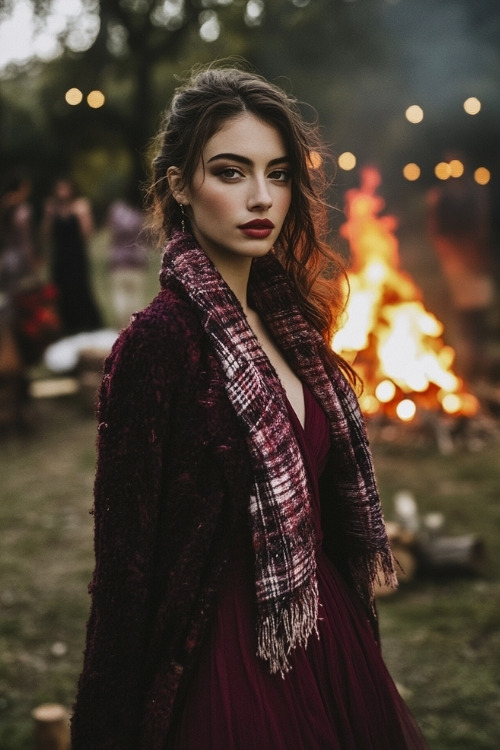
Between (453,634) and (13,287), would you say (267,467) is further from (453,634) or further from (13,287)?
(13,287)

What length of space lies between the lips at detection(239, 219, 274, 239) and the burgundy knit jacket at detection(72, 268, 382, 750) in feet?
0.93

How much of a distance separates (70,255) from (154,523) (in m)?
9.68

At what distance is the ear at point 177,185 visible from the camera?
6.33 ft

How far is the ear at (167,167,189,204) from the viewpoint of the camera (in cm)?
193

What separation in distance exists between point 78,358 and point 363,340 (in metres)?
3.56

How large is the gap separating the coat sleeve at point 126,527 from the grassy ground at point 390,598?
185 cm

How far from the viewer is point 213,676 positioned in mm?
1741

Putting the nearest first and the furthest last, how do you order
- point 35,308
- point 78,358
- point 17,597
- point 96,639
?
1. point 96,639
2. point 17,597
3. point 35,308
4. point 78,358

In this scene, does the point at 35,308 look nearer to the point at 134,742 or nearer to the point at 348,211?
the point at 348,211

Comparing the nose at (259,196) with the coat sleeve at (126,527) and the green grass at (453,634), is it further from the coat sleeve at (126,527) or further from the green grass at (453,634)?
the green grass at (453,634)

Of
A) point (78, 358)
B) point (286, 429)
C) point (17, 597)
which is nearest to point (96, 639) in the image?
point (286, 429)

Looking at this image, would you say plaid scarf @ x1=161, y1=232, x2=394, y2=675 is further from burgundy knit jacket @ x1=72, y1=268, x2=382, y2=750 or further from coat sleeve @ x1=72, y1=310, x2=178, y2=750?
coat sleeve @ x1=72, y1=310, x2=178, y2=750

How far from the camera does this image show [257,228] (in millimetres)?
1863

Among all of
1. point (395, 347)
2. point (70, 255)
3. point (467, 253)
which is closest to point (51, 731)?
point (395, 347)
